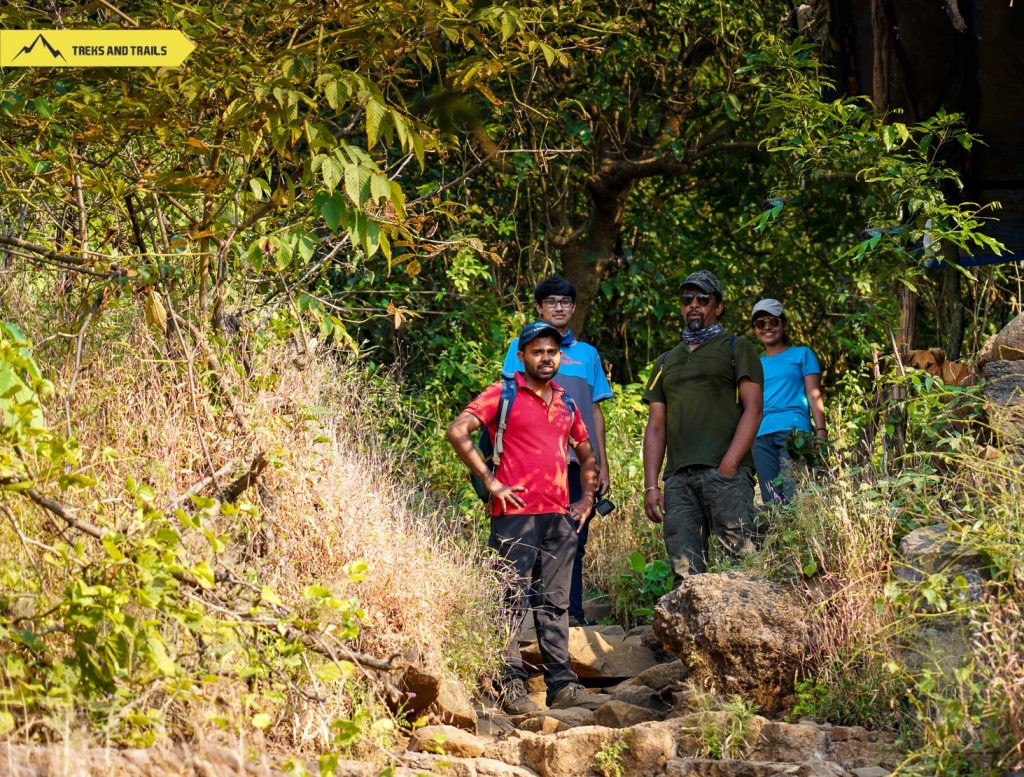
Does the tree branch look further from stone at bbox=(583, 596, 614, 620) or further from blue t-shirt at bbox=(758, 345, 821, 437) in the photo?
Result: blue t-shirt at bbox=(758, 345, 821, 437)

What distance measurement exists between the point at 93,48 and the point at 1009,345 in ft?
15.8

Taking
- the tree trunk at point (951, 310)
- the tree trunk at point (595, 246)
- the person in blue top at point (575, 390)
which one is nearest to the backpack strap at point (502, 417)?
the person in blue top at point (575, 390)

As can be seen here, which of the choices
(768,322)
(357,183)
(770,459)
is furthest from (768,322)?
(357,183)

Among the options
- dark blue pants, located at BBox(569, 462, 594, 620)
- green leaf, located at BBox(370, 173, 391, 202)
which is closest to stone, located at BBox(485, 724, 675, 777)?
dark blue pants, located at BBox(569, 462, 594, 620)

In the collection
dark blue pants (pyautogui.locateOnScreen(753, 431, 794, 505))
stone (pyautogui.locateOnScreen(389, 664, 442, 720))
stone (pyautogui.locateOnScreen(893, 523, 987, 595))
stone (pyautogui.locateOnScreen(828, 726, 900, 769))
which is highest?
dark blue pants (pyautogui.locateOnScreen(753, 431, 794, 505))

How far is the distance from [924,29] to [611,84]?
4.34 metres

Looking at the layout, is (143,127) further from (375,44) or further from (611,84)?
(611,84)

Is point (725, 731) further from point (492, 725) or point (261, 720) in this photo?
point (261, 720)

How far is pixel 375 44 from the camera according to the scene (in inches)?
234

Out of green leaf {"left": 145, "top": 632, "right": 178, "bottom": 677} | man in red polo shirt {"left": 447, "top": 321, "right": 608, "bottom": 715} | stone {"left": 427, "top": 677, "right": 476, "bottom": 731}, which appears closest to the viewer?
green leaf {"left": 145, "top": 632, "right": 178, "bottom": 677}

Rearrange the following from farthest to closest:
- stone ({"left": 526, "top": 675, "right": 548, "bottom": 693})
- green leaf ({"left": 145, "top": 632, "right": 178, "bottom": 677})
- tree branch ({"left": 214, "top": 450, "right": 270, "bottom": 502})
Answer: stone ({"left": 526, "top": 675, "right": 548, "bottom": 693})
tree branch ({"left": 214, "top": 450, "right": 270, "bottom": 502})
green leaf ({"left": 145, "top": 632, "right": 178, "bottom": 677})

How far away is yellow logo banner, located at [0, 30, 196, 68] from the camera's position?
18.4 feet

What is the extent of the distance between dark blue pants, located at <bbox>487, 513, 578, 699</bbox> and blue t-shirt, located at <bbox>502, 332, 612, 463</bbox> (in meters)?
0.98

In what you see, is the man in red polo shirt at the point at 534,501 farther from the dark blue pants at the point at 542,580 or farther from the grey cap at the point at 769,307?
the grey cap at the point at 769,307
